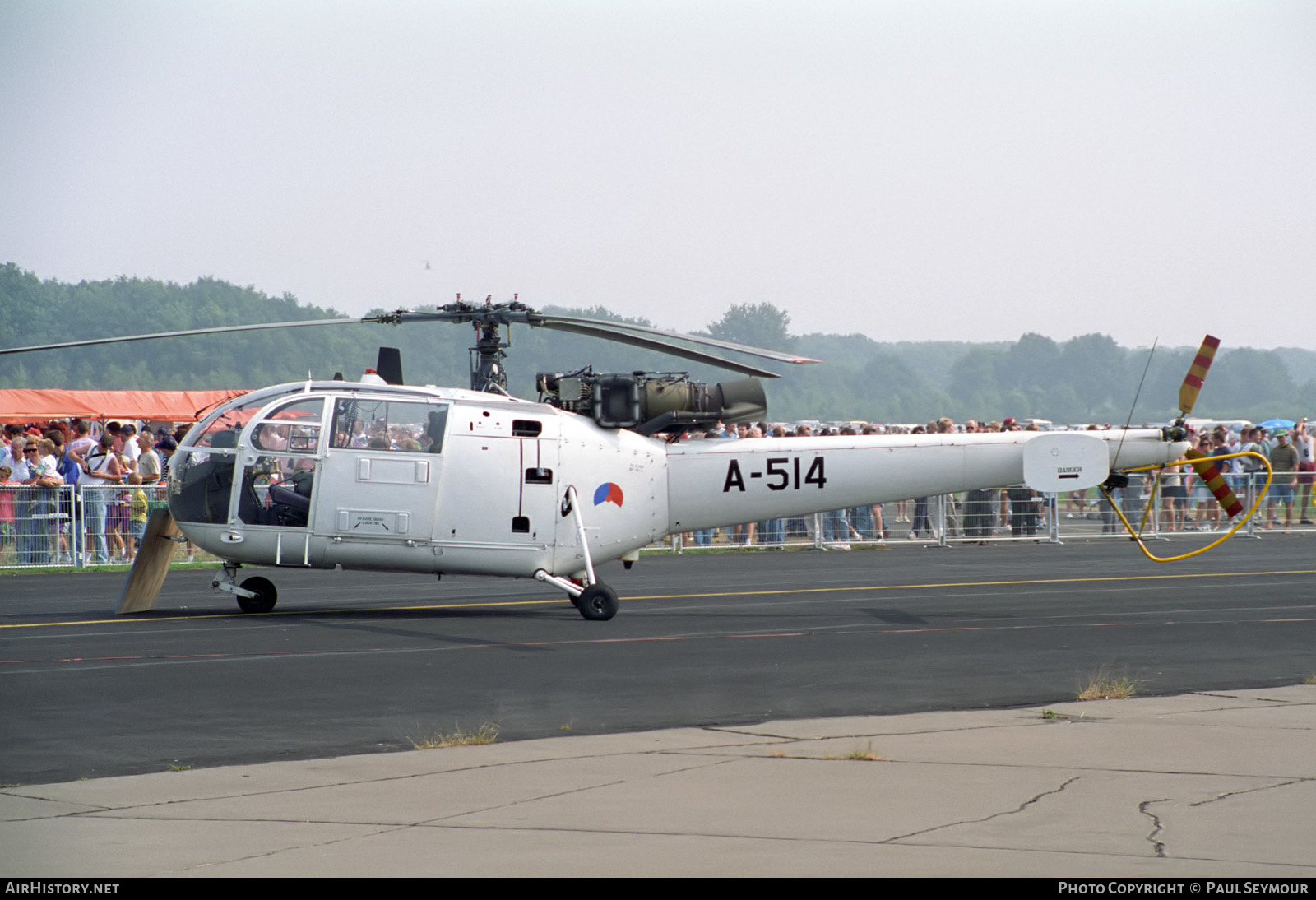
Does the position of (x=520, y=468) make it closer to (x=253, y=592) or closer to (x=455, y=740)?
(x=253, y=592)

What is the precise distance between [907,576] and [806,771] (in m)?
13.9

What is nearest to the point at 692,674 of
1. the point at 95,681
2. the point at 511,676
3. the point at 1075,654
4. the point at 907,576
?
the point at 511,676

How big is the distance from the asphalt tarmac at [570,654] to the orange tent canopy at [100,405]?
22.0 metres

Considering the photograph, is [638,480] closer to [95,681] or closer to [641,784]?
[95,681]

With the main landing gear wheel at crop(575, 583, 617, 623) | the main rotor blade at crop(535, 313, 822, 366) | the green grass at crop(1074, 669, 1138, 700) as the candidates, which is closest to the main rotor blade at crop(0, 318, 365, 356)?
the main rotor blade at crop(535, 313, 822, 366)

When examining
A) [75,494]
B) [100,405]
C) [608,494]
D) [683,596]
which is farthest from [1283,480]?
[100,405]

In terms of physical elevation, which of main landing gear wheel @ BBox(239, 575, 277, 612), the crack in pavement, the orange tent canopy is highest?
the orange tent canopy

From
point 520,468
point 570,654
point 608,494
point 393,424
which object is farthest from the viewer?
point 608,494

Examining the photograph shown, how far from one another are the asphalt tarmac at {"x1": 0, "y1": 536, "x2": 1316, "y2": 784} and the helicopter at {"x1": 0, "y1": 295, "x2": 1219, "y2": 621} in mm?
788

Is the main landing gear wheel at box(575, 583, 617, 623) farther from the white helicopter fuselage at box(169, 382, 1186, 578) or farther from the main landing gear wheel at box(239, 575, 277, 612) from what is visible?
the main landing gear wheel at box(239, 575, 277, 612)

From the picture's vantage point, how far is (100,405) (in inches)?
1786

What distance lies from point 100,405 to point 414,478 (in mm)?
32607

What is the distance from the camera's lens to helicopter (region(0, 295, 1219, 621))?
16031 millimetres

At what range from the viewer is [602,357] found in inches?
6629
